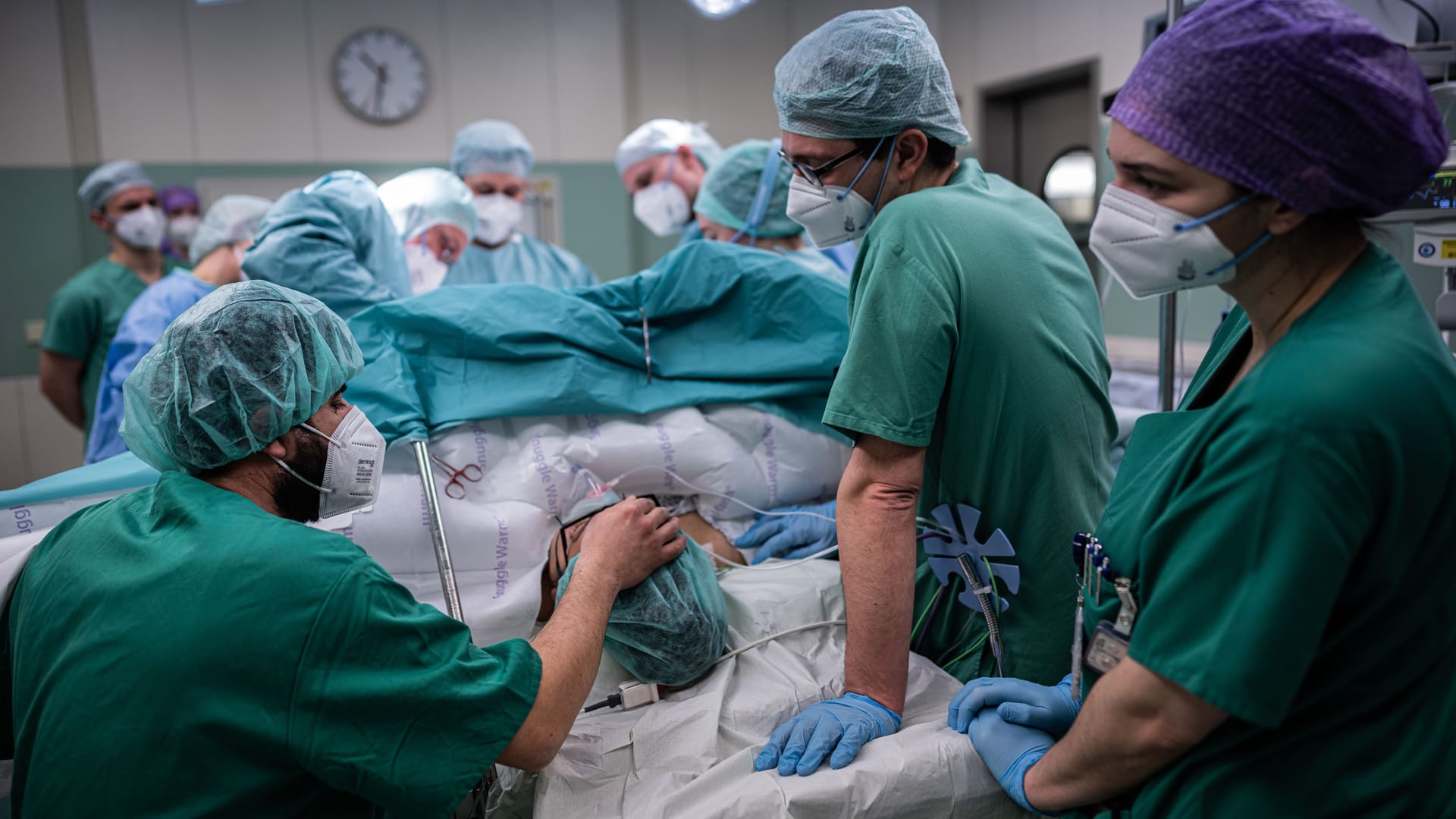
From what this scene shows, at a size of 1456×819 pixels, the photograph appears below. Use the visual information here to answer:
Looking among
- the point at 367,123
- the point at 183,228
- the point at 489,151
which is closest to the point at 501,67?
the point at 367,123

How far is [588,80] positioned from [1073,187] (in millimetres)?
2955

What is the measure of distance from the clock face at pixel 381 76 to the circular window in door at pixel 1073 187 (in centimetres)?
368

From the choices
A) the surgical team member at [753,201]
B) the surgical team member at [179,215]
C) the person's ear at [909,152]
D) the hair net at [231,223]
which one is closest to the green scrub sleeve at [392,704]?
the person's ear at [909,152]

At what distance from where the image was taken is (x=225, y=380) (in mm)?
1067

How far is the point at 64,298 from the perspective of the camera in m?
3.70

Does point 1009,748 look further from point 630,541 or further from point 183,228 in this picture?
point 183,228

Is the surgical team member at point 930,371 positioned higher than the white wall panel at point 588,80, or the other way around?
the white wall panel at point 588,80

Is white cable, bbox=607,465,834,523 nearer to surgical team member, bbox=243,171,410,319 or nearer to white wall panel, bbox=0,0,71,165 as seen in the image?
surgical team member, bbox=243,171,410,319

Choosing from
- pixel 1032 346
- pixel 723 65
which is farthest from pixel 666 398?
pixel 723 65

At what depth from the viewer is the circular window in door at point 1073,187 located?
513cm

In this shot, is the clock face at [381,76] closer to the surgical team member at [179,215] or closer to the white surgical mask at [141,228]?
the surgical team member at [179,215]

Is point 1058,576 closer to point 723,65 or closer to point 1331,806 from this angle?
point 1331,806

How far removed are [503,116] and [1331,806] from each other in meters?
5.38

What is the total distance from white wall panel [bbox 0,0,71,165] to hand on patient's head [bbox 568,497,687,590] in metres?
4.83
